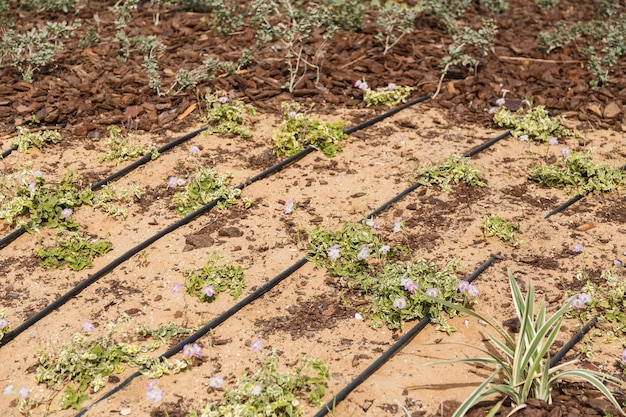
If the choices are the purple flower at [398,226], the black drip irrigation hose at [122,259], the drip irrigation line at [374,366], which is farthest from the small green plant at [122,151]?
the drip irrigation line at [374,366]

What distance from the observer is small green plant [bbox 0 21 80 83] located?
21.4 feet

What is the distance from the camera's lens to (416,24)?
7781 millimetres

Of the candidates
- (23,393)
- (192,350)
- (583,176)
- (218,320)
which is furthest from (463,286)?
(23,393)

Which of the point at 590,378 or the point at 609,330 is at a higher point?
the point at 590,378

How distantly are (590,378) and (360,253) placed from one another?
57.1 inches

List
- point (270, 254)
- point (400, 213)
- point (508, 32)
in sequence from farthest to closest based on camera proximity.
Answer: point (508, 32) < point (400, 213) < point (270, 254)

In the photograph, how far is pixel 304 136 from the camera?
586cm

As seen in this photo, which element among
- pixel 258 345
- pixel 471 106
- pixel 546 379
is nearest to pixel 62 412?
pixel 258 345

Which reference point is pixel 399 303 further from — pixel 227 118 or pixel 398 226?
pixel 227 118

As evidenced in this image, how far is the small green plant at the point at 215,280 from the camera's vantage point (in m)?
4.53

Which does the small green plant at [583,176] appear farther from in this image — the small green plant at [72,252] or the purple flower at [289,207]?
the small green plant at [72,252]

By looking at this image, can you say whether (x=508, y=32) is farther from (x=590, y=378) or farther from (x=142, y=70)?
(x=590, y=378)

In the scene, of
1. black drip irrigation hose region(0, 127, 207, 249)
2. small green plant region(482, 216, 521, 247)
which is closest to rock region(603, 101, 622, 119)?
small green plant region(482, 216, 521, 247)

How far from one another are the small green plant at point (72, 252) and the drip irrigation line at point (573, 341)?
8.47 ft
